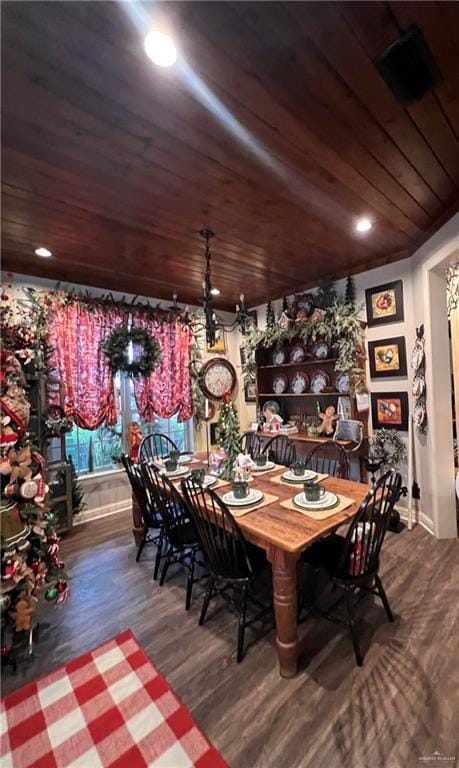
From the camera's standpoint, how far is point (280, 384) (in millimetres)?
4551

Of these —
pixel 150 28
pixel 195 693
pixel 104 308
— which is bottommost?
pixel 195 693

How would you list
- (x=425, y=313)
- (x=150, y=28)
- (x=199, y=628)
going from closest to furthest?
(x=150, y=28)
(x=199, y=628)
(x=425, y=313)

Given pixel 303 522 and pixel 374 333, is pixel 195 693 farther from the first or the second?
pixel 374 333

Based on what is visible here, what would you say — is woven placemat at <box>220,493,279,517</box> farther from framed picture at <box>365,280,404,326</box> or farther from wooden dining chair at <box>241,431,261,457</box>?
framed picture at <box>365,280,404,326</box>

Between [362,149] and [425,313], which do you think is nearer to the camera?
[362,149]

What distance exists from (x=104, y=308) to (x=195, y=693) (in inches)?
137

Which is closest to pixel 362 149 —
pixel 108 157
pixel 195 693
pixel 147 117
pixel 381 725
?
pixel 147 117

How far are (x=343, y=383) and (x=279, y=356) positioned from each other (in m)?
1.07

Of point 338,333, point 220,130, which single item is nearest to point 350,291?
point 338,333

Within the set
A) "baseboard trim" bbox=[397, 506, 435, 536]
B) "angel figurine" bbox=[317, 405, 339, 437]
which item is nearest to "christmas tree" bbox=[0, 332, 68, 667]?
"angel figurine" bbox=[317, 405, 339, 437]

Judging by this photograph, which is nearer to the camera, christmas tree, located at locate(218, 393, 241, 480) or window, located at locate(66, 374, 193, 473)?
christmas tree, located at locate(218, 393, 241, 480)

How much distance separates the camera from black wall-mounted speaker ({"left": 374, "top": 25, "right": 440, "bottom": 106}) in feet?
4.05

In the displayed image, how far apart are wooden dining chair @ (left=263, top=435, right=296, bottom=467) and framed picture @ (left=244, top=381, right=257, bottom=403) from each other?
1.32m

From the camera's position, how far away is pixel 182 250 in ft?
9.91
